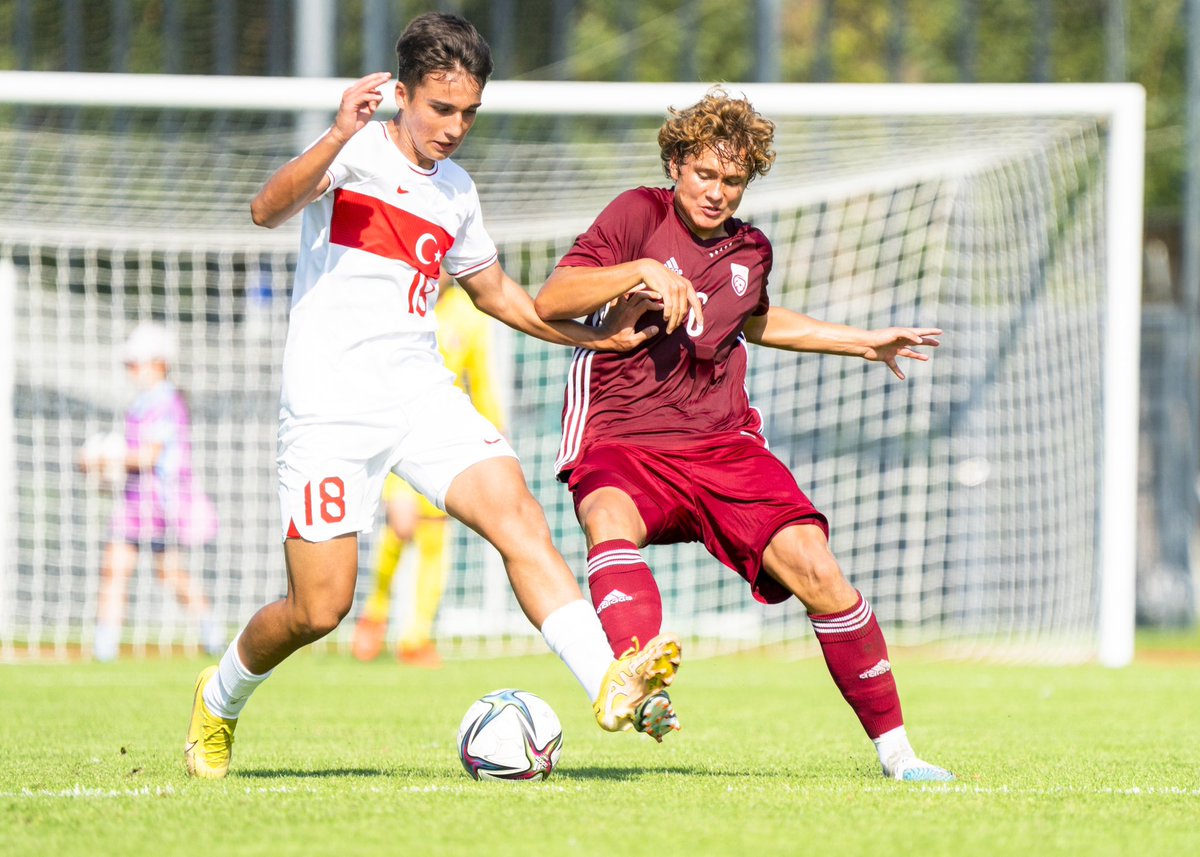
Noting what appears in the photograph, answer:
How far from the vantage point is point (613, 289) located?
4.76 m

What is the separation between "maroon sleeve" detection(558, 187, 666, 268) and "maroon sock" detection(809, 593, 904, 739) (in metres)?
1.31

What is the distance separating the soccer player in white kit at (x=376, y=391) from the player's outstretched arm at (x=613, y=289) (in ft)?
0.62

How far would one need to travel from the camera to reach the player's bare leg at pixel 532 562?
4.46m

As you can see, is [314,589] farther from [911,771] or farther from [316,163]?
[911,771]

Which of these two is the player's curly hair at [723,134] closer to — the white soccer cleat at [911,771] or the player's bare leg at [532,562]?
the player's bare leg at [532,562]

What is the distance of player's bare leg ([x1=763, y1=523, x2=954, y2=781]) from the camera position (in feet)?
15.6

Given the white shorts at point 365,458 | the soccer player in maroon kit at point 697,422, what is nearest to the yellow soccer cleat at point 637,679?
the soccer player in maroon kit at point 697,422

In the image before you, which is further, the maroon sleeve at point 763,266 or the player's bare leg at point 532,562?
the maroon sleeve at point 763,266

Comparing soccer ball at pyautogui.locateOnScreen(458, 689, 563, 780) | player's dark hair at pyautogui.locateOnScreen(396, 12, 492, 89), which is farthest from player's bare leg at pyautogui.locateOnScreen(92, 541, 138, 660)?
player's dark hair at pyautogui.locateOnScreen(396, 12, 492, 89)

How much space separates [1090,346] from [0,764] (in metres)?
8.09

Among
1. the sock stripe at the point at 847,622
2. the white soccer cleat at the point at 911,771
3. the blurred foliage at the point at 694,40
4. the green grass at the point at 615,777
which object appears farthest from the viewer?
the blurred foliage at the point at 694,40

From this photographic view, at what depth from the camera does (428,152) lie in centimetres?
480

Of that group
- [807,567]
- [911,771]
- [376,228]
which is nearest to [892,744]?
[911,771]

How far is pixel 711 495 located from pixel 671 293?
0.68m
